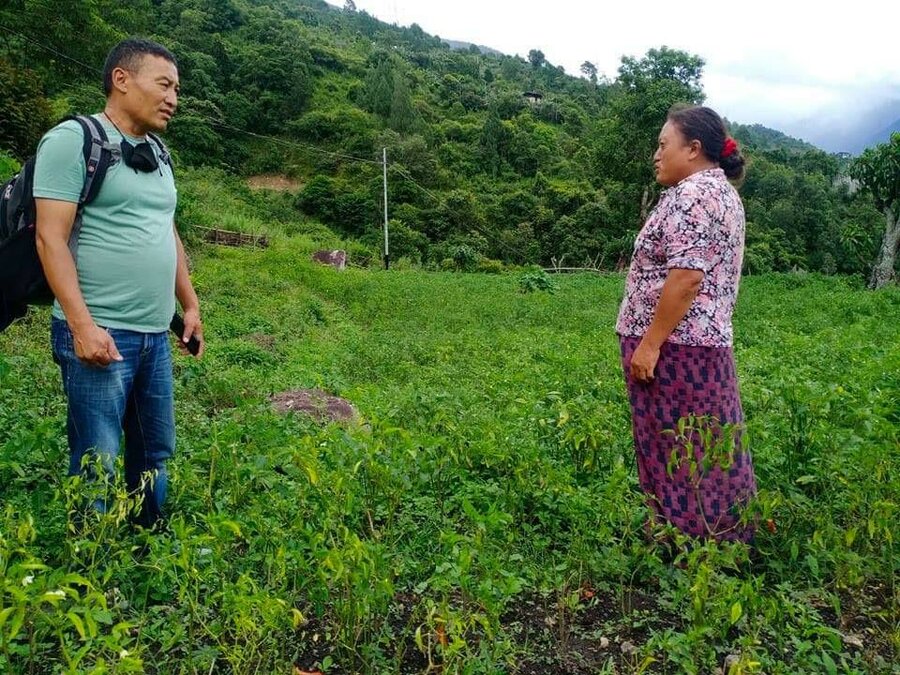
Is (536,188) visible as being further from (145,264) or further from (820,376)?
(145,264)

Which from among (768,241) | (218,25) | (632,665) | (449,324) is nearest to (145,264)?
(632,665)

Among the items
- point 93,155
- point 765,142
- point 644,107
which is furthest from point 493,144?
point 765,142

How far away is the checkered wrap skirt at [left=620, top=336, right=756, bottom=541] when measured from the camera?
2396mm

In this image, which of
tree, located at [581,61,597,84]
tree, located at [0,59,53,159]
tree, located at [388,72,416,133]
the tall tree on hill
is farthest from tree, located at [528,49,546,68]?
tree, located at [0,59,53,159]

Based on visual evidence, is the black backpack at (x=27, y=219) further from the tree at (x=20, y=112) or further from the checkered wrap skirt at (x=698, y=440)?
the tree at (x=20, y=112)

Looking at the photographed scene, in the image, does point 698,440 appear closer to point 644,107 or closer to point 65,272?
point 65,272

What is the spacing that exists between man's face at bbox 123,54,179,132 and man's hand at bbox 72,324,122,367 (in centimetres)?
71

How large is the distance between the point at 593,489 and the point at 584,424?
39cm

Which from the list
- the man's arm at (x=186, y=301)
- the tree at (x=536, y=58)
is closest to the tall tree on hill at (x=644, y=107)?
the man's arm at (x=186, y=301)

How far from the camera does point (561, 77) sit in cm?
8794

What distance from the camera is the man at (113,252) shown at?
1915 millimetres

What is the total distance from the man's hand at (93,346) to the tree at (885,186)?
2258 centimetres

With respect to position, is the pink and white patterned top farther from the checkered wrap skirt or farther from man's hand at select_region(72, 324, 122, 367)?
man's hand at select_region(72, 324, 122, 367)

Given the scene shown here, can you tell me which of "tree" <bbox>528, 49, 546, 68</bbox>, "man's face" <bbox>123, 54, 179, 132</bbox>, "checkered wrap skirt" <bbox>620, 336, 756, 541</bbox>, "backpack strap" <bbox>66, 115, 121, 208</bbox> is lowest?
"checkered wrap skirt" <bbox>620, 336, 756, 541</bbox>
